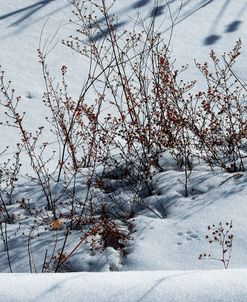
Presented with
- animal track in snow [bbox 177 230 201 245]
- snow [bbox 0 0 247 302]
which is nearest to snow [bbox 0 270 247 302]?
snow [bbox 0 0 247 302]

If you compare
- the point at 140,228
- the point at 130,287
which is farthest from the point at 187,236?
the point at 130,287

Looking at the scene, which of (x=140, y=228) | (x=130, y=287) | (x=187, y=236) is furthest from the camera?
(x=140, y=228)

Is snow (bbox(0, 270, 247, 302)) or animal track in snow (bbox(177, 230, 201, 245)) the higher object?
snow (bbox(0, 270, 247, 302))

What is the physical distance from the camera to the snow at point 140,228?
1.28m

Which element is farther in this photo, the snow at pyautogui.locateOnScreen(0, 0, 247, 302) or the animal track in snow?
the animal track in snow

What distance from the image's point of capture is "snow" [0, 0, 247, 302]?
128cm

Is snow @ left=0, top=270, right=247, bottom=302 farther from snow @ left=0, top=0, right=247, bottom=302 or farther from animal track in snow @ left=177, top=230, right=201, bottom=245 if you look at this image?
animal track in snow @ left=177, top=230, right=201, bottom=245

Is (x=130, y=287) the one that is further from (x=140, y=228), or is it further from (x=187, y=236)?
(x=140, y=228)

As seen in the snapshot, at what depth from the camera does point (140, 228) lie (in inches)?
107

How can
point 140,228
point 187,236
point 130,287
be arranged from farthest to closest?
point 140,228 → point 187,236 → point 130,287

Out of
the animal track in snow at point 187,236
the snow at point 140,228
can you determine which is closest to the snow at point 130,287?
the snow at point 140,228

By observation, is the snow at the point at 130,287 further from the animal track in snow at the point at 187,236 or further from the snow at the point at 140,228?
the animal track in snow at the point at 187,236

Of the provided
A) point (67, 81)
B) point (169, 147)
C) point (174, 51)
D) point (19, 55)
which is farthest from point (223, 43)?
point (169, 147)

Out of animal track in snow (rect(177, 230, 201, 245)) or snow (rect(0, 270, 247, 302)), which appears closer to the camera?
snow (rect(0, 270, 247, 302))
